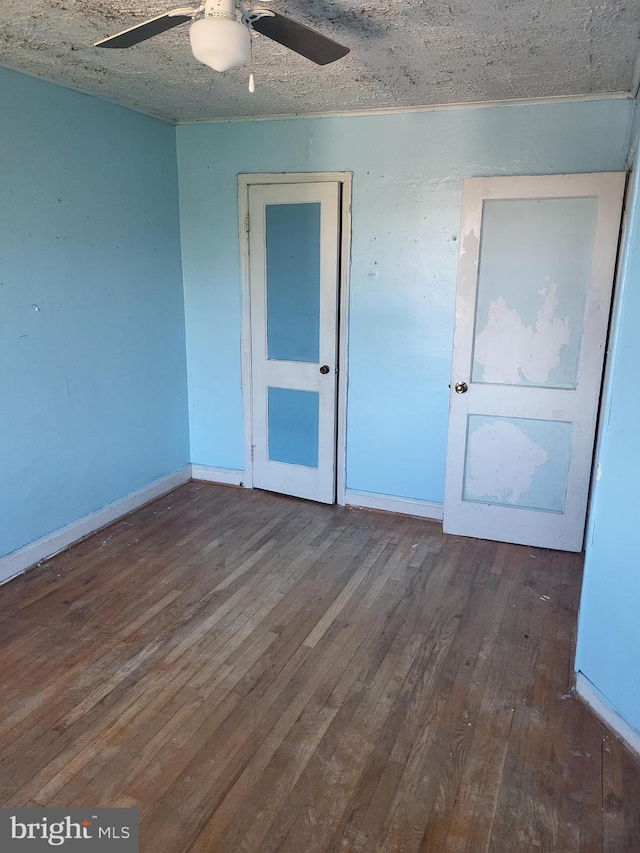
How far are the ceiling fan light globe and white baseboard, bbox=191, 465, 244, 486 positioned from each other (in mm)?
3073

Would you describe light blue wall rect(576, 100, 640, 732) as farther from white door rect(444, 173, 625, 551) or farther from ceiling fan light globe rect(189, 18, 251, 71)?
ceiling fan light globe rect(189, 18, 251, 71)

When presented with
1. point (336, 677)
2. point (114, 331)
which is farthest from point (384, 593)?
point (114, 331)

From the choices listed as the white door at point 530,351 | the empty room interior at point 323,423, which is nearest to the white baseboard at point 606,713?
the empty room interior at point 323,423

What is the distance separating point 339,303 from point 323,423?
81 cm

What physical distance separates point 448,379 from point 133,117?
2525 millimetres

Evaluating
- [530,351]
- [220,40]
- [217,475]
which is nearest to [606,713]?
[530,351]

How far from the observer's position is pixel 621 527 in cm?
211

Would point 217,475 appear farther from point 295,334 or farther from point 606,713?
point 606,713

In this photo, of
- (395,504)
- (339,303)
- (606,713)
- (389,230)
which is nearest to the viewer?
(606,713)

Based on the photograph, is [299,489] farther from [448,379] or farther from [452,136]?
[452,136]

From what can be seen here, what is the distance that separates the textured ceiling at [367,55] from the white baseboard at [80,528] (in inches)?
94.4

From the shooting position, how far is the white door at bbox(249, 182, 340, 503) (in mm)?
3904

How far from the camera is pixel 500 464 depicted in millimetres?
3617

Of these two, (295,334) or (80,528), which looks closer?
(80,528)
